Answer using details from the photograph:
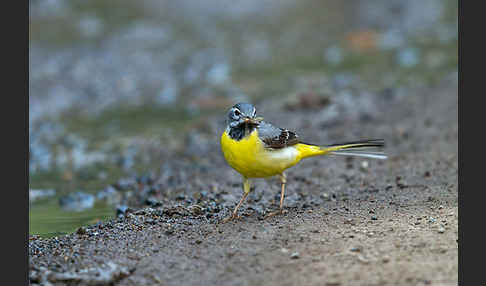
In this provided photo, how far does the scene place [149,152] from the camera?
1184 centimetres

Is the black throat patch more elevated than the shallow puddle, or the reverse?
the black throat patch

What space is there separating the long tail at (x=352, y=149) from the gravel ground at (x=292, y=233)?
567 millimetres

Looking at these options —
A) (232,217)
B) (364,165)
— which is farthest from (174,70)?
(232,217)

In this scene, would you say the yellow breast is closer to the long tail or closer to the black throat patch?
the black throat patch

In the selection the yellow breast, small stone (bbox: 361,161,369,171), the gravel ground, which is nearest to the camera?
the gravel ground

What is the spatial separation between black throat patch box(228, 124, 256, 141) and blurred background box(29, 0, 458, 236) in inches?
93.0

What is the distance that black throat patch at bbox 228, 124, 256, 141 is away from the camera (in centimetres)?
656

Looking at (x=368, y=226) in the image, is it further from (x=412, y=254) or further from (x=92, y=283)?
(x=92, y=283)

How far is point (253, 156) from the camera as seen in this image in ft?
21.3

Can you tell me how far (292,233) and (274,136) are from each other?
1269 mm

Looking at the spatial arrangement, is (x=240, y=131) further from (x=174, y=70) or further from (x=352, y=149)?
(x=174, y=70)

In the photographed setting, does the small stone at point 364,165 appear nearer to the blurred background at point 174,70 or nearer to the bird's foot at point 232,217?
the blurred background at point 174,70

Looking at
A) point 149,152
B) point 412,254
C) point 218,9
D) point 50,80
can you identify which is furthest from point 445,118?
point 218,9

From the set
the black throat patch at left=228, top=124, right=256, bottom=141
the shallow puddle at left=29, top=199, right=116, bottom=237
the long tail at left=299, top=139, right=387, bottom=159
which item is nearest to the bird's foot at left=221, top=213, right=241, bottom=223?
the black throat patch at left=228, top=124, right=256, bottom=141
